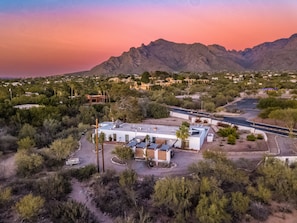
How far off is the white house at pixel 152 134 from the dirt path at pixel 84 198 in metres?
10.4

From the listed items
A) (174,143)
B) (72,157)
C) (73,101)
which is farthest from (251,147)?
(73,101)

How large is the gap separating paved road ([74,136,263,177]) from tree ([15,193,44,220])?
744cm

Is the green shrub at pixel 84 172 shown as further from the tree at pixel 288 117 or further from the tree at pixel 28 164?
the tree at pixel 288 117

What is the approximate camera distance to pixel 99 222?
14.5 metres

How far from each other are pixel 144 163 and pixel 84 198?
712 cm

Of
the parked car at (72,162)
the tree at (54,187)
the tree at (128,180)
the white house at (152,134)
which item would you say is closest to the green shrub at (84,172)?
the tree at (54,187)

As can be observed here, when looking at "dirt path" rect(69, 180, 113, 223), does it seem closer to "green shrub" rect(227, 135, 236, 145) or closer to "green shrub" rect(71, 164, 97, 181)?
"green shrub" rect(71, 164, 97, 181)

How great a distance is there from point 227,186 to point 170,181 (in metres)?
4.09

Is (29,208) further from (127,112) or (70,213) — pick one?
(127,112)

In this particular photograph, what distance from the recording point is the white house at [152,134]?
2733 cm

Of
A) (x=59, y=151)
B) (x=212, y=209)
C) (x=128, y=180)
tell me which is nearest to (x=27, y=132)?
(x=59, y=151)

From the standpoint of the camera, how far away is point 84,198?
55.8 ft

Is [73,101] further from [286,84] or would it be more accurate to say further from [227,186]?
[286,84]

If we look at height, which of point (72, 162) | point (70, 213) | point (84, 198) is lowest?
point (84, 198)
